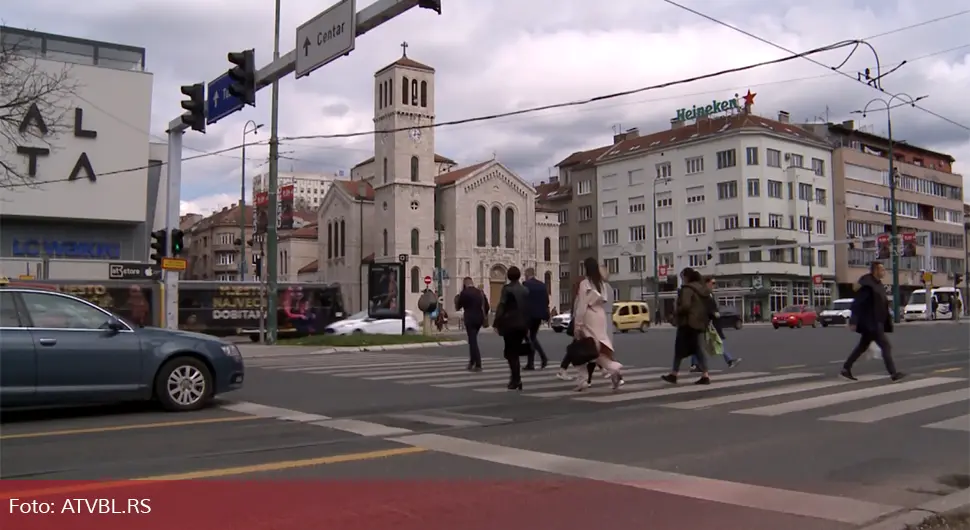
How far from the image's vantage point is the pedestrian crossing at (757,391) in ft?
30.4

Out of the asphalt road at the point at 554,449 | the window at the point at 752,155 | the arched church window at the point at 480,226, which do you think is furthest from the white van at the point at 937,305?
the asphalt road at the point at 554,449

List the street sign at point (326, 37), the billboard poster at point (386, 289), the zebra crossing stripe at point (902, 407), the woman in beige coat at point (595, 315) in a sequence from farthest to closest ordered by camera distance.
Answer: the billboard poster at point (386, 289) → the street sign at point (326, 37) → the woman in beige coat at point (595, 315) → the zebra crossing stripe at point (902, 407)

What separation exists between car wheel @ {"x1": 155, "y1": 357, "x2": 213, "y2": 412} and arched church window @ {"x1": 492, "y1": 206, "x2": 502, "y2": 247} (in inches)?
2675

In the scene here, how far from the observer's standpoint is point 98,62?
2047 inches

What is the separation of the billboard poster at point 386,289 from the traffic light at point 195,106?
14.8 meters

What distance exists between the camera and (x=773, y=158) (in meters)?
70.6

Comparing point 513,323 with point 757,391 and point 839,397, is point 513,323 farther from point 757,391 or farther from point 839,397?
point 839,397

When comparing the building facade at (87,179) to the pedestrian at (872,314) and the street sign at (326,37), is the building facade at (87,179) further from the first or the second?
the pedestrian at (872,314)

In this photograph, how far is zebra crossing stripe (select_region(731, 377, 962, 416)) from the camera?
9375 millimetres

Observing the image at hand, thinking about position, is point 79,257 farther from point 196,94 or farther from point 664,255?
point 664,255

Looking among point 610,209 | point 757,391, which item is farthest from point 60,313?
point 610,209

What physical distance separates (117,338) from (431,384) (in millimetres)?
5042

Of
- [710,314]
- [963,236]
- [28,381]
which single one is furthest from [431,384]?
[963,236]

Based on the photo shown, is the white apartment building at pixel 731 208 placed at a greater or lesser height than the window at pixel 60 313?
greater
